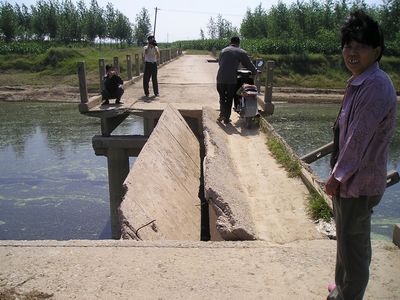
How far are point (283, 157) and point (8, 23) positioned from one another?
4982cm

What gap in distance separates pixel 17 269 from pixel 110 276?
69cm

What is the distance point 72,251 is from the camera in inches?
124

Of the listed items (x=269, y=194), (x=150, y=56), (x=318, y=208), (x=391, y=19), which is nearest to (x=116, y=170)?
(x=150, y=56)

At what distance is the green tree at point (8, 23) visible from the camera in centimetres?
4633

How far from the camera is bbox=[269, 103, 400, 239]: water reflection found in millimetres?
10828

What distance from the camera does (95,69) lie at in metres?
35.9

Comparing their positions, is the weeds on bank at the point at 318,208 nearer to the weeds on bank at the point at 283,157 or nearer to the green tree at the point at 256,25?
the weeds on bank at the point at 283,157

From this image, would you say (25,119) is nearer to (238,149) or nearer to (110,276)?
(238,149)

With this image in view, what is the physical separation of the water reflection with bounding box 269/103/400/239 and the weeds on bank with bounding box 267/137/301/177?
4.71 meters

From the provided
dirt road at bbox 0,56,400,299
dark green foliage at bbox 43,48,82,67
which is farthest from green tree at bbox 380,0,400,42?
dirt road at bbox 0,56,400,299

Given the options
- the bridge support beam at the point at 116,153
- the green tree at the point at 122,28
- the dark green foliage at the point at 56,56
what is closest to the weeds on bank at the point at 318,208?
the bridge support beam at the point at 116,153

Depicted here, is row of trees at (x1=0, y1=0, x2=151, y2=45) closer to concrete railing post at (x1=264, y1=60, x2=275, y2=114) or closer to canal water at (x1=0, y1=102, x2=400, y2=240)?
canal water at (x1=0, y1=102, x2=400, y2=240)

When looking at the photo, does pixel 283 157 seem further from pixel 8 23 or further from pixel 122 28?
pixel 122 28

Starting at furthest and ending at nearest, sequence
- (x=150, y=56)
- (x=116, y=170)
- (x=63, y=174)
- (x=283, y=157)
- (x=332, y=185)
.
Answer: (x=63, y=174), (x=150, y=56), (x=116, y=170), (x=283, y=157), (x=332, y=185)
